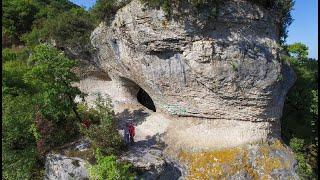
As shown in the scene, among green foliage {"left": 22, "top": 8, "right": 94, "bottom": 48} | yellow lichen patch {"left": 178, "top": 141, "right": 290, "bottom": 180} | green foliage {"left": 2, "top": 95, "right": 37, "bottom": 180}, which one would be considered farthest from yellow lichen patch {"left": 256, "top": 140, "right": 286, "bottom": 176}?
green foliage {"left": 22, "top": 8, "right": 94, "bottom": 48}

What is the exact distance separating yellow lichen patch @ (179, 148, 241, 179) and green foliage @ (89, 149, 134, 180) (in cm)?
338

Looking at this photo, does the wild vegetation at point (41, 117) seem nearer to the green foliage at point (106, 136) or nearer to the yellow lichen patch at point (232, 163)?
the green foliage at point (106, 136)

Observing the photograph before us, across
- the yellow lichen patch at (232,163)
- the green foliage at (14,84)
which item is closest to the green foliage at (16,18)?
the green foliage at (14,84)

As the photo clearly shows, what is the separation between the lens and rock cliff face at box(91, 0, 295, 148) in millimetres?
17875

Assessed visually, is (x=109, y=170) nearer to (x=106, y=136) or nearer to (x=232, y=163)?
(x=106, y=136)

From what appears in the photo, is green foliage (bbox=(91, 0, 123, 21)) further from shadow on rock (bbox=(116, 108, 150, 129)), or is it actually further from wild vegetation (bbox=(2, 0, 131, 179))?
shadow on rock (bbox=(116, 108, 150, 129))

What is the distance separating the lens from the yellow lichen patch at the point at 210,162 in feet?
59.6

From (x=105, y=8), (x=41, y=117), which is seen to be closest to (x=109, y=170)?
(x=41, y=117)

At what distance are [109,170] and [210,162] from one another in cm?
498

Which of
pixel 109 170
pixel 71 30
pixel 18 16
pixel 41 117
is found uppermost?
pixel 18 16

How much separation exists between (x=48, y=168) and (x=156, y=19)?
7.92 meters

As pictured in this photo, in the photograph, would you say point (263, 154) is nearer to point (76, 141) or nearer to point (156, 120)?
point (156, 120)

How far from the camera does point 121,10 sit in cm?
1895

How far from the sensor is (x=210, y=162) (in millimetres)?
18391
